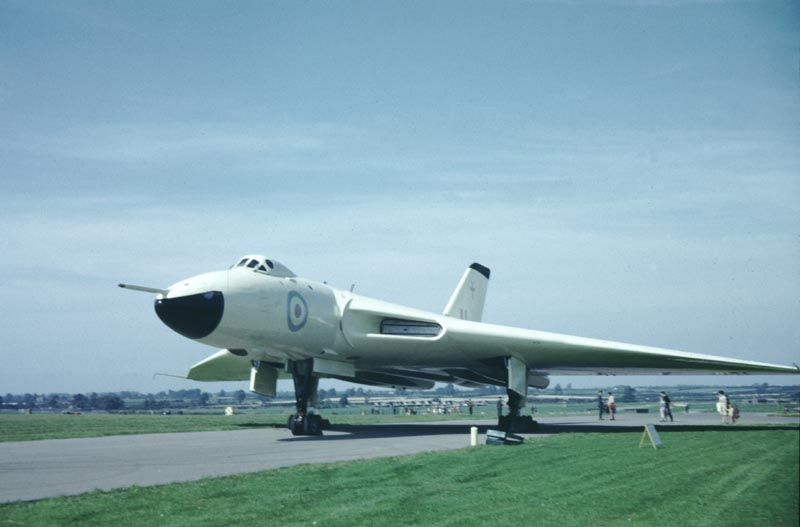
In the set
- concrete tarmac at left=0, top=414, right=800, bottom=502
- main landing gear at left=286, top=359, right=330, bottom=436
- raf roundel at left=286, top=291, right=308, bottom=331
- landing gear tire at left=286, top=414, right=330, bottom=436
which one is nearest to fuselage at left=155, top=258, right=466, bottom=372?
raf roundel at left=286, top=291, right=308, bottom=331

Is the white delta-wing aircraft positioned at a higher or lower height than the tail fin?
lower

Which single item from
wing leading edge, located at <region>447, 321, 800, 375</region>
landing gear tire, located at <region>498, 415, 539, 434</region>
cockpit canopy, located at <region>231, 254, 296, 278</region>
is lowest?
landing gear tire, located at <region>498, 415, 539, 434</region>

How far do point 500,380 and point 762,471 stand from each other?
2303cm

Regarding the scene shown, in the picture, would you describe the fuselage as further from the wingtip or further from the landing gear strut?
the wingtip

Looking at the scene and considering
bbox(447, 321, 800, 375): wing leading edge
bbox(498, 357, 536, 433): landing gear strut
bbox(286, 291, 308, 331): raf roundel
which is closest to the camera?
bbox(286, 291, 308, 331): raf roundel

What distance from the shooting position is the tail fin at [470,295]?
31859 mm

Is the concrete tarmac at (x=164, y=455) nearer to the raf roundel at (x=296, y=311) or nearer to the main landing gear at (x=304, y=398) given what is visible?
the main landing gear at (x=304, y=398)

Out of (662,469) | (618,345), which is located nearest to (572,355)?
(618,345)

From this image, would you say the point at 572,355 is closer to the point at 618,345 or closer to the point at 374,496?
the point at 618,345

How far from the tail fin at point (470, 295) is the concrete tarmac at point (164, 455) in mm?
10133

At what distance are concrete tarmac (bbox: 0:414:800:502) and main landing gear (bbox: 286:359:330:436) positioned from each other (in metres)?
0.45

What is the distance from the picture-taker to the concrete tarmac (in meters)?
11.3

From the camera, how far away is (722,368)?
2339 cm

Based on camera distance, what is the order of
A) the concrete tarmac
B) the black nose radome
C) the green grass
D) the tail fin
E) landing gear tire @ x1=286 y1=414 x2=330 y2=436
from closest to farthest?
the green grass, the concrete tarmac, the black nose radome, landing gear tire @ x1=286 y1=414 x2=330 y2=436, the tail fin
